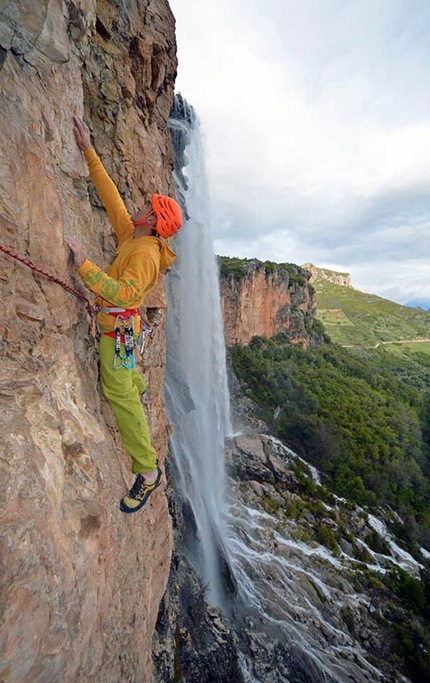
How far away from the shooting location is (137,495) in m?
2.65

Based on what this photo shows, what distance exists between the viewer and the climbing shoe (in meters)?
2.56

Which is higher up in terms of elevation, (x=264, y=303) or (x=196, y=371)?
(x=264, y=303)

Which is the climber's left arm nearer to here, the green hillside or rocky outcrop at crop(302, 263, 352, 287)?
the green hillside

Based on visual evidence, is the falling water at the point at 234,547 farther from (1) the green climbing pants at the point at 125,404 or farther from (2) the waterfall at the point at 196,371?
(1) the green climbing pants at the point at 125,404

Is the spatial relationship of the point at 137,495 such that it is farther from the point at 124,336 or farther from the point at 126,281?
the point at 126,281

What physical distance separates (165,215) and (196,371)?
52.2 feet

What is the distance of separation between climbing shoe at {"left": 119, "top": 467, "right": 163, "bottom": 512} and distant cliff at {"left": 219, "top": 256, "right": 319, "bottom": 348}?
29.8 metres

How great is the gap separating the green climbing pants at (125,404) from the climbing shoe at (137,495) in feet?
0.29

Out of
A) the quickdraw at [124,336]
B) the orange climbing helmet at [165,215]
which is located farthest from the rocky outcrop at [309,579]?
the orange climbing helmet at [165,215]

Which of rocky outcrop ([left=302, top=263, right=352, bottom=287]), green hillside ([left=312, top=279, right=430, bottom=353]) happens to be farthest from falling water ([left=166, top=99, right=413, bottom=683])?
rocky outcrop ([left=302, top=263, right=352, bottom=287])

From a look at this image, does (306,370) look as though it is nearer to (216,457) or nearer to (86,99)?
(216,457)

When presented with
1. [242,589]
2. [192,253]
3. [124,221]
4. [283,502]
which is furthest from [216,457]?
[124,221]

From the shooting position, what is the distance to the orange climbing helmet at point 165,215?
2533 millimetres

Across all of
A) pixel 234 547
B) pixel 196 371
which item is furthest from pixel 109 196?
pixel 196 371
